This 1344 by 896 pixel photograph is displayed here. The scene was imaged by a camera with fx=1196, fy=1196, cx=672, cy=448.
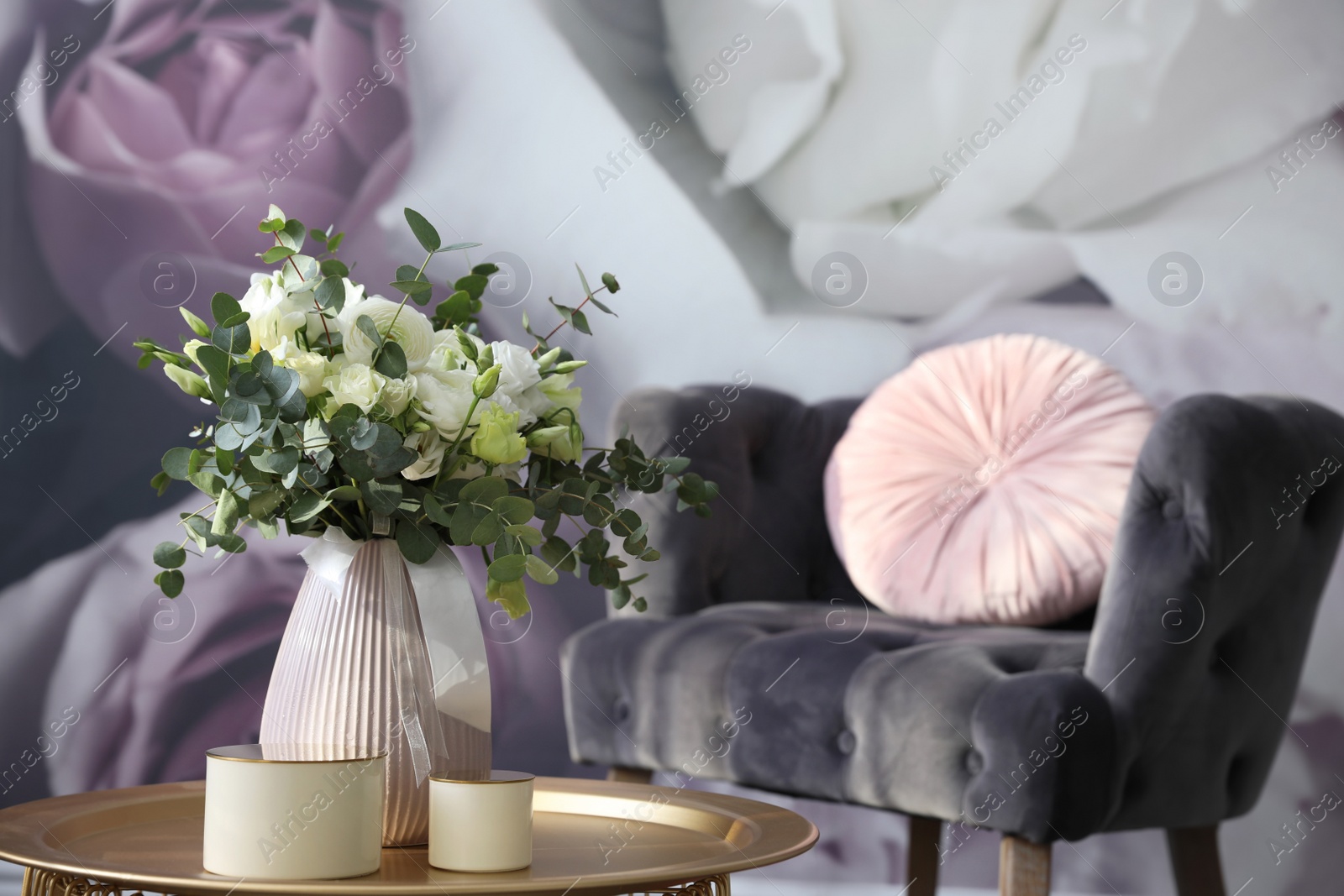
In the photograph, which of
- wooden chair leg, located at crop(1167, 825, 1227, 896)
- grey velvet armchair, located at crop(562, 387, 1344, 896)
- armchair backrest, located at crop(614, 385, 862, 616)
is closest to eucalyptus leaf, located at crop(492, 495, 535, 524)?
grey velvet armchair, located at crop(562, 387, 1344, 896)

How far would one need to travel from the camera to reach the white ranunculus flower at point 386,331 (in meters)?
0.77

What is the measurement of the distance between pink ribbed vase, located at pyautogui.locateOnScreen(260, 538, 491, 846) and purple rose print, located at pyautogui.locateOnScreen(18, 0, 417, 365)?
5.86 ft

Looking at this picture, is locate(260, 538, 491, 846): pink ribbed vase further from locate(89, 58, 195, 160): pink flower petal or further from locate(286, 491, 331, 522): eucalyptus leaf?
locate(89, 58, 195, 160): pink flower petal

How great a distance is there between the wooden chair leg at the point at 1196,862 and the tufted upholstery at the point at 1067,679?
90 mm

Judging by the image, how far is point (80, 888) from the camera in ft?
2.17

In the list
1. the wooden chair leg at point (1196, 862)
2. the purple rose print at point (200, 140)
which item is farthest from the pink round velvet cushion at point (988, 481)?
the purple rose print at point (200, 140)

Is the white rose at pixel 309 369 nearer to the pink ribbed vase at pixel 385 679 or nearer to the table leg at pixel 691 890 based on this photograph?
the pink ribbed vase at pixel 385 679

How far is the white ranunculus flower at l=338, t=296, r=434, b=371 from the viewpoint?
765 mm

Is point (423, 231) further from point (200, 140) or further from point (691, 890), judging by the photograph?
point (200, 140)

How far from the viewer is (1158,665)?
4.08 feet

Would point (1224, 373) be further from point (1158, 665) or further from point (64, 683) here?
point (64, 683)

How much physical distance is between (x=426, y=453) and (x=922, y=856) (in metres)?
1.22

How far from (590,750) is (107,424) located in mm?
1350

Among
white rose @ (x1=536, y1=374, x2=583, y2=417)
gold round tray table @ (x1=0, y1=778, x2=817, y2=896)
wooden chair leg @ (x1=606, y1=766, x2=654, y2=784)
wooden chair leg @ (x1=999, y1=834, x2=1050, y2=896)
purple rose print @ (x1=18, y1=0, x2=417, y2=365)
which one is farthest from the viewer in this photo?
purple rose print @ (x1=18, y1=0, x2=417, y2=365)
